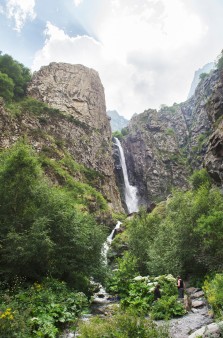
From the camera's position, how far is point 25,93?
78.1 meters

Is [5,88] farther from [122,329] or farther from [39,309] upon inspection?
[122,329]

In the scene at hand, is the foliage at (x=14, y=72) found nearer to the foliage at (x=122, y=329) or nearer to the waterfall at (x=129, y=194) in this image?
the waterfall at (x=129, y=194)

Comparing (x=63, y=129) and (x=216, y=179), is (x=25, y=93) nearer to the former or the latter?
(x=63, y=129)

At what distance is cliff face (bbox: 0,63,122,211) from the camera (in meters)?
59.1

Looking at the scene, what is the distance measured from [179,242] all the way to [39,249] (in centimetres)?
1316

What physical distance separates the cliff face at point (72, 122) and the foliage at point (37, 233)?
29.1 m

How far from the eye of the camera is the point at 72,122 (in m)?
76.8

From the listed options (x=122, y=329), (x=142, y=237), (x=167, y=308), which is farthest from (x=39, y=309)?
(x=142, y=237)

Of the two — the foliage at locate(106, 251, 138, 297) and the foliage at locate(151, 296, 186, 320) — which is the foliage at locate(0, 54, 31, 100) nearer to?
the foliage at locate(106, 251, 138, 297)

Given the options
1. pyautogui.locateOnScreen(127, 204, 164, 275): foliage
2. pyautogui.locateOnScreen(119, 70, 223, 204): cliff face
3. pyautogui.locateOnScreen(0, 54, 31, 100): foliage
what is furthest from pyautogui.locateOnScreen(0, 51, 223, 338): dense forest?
pyautogui.locateOnScreen(0, 54, 31, 100): foliage

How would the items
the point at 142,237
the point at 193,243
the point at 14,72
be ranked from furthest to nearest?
1. the point at 14,72
2. the point at 142,237
3. the point at 193,243

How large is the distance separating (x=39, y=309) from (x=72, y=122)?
65970mm

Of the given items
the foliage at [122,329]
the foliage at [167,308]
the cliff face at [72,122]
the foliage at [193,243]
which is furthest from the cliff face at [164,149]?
the foliage at [122,329]

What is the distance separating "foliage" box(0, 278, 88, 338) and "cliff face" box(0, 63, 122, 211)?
119 ft
